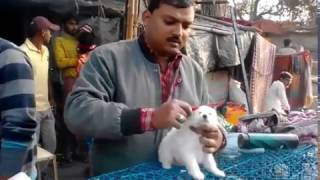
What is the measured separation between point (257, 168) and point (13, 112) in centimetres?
87

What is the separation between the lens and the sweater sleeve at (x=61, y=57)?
5387mm

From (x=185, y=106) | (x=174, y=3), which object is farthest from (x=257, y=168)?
(x=174, y=3)

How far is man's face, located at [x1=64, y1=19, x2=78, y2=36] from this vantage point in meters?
5.52

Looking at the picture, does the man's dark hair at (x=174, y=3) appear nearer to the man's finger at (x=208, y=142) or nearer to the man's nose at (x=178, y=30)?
the man's nose at (x=178, y=30)

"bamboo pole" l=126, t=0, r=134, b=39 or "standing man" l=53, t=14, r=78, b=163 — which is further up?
"bamboo pole" l=126, t=0, r=134, b=39

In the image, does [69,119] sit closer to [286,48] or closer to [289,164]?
[289,164]

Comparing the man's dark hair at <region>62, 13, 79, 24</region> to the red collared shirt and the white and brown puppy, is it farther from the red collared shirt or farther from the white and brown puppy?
the white and brown puppy

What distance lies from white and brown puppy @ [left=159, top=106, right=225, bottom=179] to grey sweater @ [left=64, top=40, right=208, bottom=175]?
3.8 inches

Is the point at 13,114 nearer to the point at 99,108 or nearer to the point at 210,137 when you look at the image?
the point at 99,108

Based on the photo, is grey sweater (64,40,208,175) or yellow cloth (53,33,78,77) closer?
grey sweater (64,40,208,175)

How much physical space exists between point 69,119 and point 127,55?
0.31 m

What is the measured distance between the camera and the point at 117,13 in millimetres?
5730

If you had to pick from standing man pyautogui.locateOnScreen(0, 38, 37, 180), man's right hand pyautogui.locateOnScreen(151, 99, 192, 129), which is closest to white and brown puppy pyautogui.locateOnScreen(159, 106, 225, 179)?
man's right hand pyautogui.locateOnScreen(151, 99, 192, 129)

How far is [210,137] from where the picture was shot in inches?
68.4
